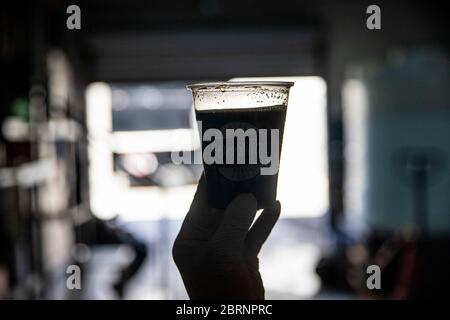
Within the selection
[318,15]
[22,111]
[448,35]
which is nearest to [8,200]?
[22,111]

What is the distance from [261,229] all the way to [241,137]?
0.10m

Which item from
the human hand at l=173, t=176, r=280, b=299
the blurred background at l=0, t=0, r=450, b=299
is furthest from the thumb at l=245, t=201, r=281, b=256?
the blurred background at l=0, t=0, r=450, b=299

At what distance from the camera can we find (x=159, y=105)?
6.62 metres

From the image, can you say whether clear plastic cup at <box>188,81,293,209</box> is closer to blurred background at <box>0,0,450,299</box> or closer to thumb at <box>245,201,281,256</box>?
thumb at <box>245,201,281,256</box>

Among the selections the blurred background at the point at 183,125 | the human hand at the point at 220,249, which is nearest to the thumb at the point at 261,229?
the human hand at the point at 220,249

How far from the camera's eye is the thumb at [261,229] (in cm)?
66

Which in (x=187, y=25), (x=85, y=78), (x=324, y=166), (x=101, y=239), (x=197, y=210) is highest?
(x=187, y=25)

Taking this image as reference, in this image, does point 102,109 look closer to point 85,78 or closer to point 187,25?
point 85,78

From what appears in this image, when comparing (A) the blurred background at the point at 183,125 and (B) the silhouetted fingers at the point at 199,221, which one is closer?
(B) the silhouetted fingers at the point at 199,221

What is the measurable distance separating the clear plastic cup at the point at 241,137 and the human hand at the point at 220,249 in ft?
0.07

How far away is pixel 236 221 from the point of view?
0.64m

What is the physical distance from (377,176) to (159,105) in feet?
7.49

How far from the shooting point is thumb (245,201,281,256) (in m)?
0.66

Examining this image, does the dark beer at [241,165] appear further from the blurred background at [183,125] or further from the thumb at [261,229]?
the blurred background at [183,125]
